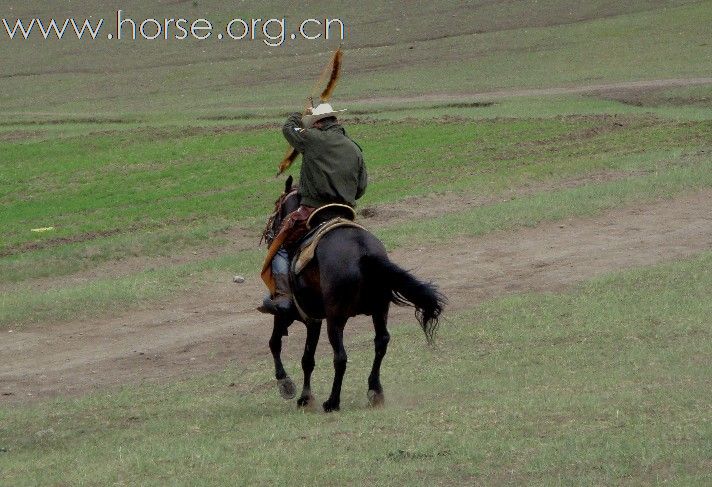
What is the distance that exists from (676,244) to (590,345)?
18.5 feet

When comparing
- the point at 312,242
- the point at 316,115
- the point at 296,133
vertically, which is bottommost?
the point at 312,242

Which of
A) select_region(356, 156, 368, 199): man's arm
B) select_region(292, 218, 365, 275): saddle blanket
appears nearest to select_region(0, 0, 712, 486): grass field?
select_region(292, 218, 365, 275): saddle blanket

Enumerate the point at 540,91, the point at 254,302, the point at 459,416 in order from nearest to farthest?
the point at 459,416, the point at 254,302, the point at 540,91

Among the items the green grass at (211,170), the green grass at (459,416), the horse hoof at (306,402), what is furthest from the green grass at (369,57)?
the horse hoof at (306,402)

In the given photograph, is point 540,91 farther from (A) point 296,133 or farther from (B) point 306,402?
(B) point 306,402

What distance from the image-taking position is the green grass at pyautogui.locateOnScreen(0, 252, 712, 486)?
8.04 metres

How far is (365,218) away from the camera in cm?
2152

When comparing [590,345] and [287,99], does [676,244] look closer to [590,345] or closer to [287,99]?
[590,345]

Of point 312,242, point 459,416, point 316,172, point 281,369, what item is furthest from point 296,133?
point 459,416

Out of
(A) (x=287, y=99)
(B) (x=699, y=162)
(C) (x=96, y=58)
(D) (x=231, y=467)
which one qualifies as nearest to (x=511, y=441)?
(D) (x=231, y=467)

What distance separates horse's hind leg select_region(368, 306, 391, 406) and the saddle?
74cm

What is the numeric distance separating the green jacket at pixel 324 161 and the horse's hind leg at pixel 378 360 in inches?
43.5

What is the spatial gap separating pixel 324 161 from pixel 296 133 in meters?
0.32

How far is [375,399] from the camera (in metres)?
10.7
